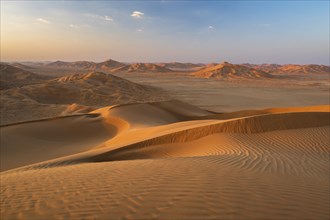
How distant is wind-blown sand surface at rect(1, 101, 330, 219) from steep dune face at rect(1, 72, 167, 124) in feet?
30.1

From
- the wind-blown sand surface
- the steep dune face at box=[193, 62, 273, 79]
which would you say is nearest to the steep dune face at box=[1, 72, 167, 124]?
the wind-blown sand surface

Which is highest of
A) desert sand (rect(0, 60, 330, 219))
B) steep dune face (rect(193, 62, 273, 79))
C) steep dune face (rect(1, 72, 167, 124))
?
steep dune face (rect(193, 62, 273, 79))

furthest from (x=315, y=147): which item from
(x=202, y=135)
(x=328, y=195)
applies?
Answer: (x=328, y=195)

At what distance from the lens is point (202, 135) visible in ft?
28.1

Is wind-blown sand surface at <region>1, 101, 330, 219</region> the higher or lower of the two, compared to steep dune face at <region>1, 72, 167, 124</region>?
lower

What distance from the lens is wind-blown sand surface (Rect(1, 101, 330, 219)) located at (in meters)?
2.75

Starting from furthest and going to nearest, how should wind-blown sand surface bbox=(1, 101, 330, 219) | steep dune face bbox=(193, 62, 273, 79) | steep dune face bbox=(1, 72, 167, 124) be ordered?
steep dune face bbox=(193, 62, 273, 79) < steep dune face bbox=(1, 72, 167, 124) < wind-blown sand surface bbox=(1, 101, 330, 219)

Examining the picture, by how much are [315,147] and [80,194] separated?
639 cm

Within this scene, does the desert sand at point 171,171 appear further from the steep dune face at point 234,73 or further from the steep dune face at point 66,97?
the steep dune face at point 234,73

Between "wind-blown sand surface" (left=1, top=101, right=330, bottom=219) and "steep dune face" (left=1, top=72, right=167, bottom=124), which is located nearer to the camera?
Result: "wind-blown sand surface" (left=1, top=101, right=330, bottom=219)

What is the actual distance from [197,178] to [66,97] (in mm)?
24849

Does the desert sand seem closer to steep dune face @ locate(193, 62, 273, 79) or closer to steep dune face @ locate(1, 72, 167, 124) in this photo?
steep dune face @ locate(1, 72, 167, 124)

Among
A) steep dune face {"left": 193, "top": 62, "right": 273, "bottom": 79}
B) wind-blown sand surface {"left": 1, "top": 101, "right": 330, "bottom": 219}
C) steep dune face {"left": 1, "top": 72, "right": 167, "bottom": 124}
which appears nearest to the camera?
wind-blown sand surface {"left": 1, "top": 101, "right": 330, "bottom": 219}

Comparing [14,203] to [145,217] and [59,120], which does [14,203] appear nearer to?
[145,217]
